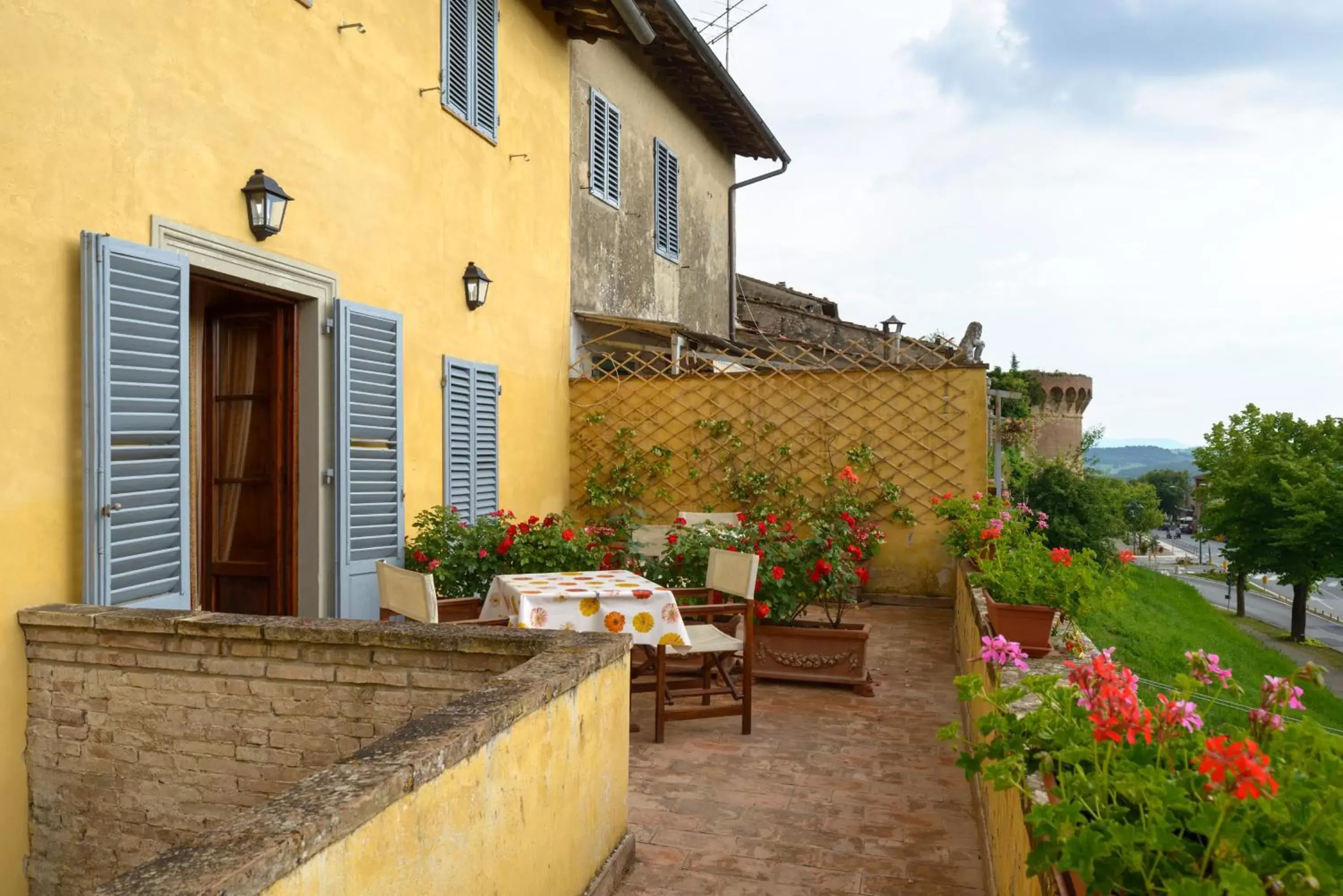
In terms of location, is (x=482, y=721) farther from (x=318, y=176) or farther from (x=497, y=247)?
(x=497, y=247)

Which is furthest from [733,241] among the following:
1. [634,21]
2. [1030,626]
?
[1030,626]

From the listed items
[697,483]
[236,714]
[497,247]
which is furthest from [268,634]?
[697,483]

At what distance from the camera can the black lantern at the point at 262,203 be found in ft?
13.3

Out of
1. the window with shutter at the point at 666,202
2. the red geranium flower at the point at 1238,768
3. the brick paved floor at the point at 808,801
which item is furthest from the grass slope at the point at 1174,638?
the window with shutter at the point at 666,202

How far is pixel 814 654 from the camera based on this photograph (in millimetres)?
4922

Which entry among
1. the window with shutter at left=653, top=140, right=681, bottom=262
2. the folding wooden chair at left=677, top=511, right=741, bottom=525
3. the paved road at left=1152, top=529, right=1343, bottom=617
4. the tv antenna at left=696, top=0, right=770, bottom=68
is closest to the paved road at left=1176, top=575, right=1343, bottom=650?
the paved road at left=1152, top=529, right=1343, bottom=617

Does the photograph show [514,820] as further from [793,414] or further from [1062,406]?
[1062,406]

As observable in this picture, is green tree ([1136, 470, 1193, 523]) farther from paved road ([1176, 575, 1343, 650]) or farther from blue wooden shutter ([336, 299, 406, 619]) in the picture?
blue wooden shutter ([336, 299, 406, 619])

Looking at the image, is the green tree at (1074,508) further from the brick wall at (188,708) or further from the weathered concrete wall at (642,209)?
the brick wall at (188,708)

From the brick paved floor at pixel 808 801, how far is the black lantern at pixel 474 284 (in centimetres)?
299

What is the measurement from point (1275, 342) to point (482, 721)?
28653mm

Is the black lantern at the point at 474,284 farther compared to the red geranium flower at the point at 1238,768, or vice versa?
the black lantern at the point at 474,284

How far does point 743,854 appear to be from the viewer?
288 centimetres

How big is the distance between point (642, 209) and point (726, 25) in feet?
17.0
